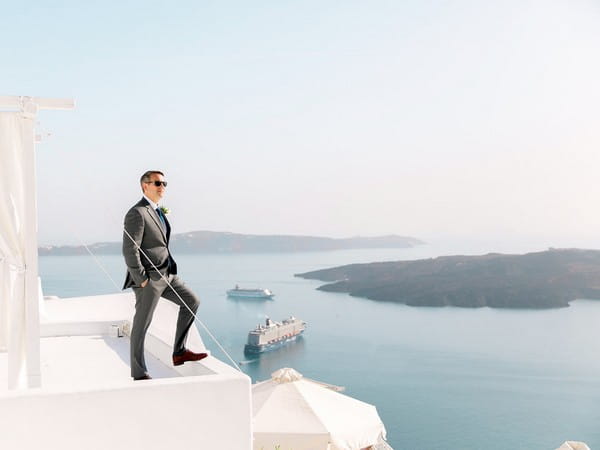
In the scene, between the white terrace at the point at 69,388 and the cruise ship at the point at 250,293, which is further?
the cruise ship at the point at 250,293

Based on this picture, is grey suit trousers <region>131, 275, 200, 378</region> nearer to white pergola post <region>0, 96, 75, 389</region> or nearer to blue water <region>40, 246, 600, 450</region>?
white pergola post <region>0, 96, 75, 389</region>

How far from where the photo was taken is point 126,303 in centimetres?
865

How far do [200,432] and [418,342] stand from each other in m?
56.9

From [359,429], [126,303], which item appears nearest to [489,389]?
[359,429]

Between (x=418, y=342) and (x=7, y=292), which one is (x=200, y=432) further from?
(x=418, y=342)

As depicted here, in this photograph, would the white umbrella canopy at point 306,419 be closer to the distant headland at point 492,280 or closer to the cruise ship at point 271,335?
the cruise ship at point 271,335

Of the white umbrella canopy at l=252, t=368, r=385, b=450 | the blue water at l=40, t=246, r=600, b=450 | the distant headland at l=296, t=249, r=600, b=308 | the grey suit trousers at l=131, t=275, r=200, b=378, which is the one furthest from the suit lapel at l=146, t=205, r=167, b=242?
the distant headland at l=296, t=249, r=600, b=308

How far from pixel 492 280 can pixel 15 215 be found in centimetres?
7284

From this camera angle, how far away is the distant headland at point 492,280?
220 feet

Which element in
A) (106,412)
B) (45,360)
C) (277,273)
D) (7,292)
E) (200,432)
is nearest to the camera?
(106,412)

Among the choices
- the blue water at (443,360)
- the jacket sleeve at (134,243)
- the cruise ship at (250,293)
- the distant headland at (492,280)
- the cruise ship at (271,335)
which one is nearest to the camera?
the jacket sleeve at (134,243)

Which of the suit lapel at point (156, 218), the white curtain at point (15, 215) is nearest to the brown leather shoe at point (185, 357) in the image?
the suit lapel at point (156, 218)

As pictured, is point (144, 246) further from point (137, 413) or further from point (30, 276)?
point (137, 413)

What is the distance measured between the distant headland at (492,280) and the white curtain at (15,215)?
2758 inches
